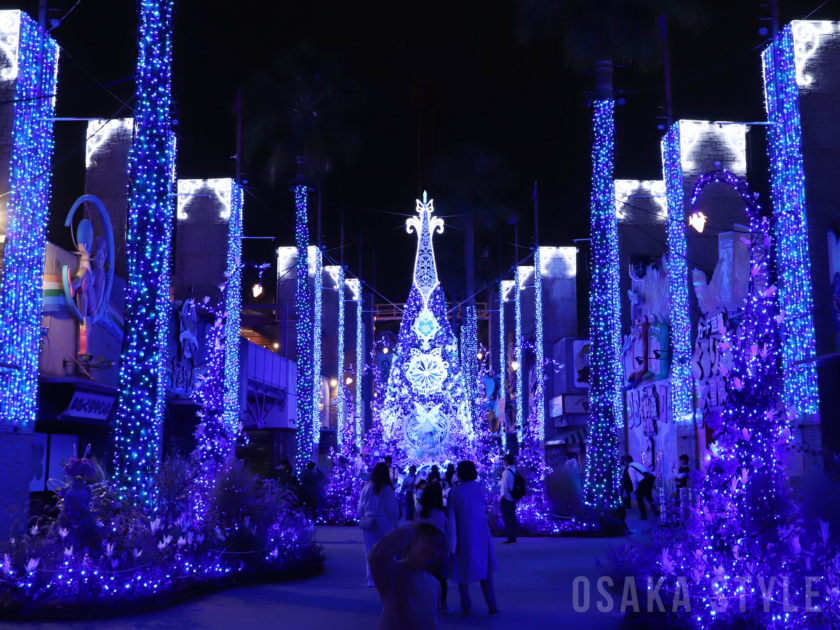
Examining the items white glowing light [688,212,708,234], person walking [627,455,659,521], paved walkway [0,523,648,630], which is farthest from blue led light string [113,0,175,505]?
white glowing light [688,212,708,234]

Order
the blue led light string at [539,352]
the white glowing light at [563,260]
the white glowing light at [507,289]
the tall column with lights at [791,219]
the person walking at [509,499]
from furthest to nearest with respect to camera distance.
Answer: the white glowing light at [507,289], the white glowing light at [563,260], the blue led light string at [539,352], the tall column with lights at [791,219], the person walking at [509,499]

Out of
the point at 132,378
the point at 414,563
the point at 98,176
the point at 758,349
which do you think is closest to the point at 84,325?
the point at 98,176

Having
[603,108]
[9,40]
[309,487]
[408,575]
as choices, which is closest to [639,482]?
[309,487]

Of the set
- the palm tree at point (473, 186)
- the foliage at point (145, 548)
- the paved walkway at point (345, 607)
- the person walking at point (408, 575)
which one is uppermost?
the palm tree at point (473, 186)

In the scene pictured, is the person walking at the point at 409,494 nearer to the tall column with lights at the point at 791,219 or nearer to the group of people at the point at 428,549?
the group of people at the point at 428,549

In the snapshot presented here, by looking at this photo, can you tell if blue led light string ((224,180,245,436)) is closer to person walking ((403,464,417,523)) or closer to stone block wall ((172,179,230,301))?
person walking ((403,464,417,523))

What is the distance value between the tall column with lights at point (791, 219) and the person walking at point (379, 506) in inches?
372

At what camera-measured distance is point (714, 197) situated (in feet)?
86.3

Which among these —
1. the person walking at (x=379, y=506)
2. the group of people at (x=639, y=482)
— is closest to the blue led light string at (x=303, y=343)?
the group of people at (x=639, y=482)

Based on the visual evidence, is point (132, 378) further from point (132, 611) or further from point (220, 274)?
point (220, 274)

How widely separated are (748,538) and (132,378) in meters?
8.07

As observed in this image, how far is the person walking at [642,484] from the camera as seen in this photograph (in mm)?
24263

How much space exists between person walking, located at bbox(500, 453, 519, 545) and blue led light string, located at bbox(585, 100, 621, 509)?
2250 millimetres

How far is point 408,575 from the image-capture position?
4.68 m
